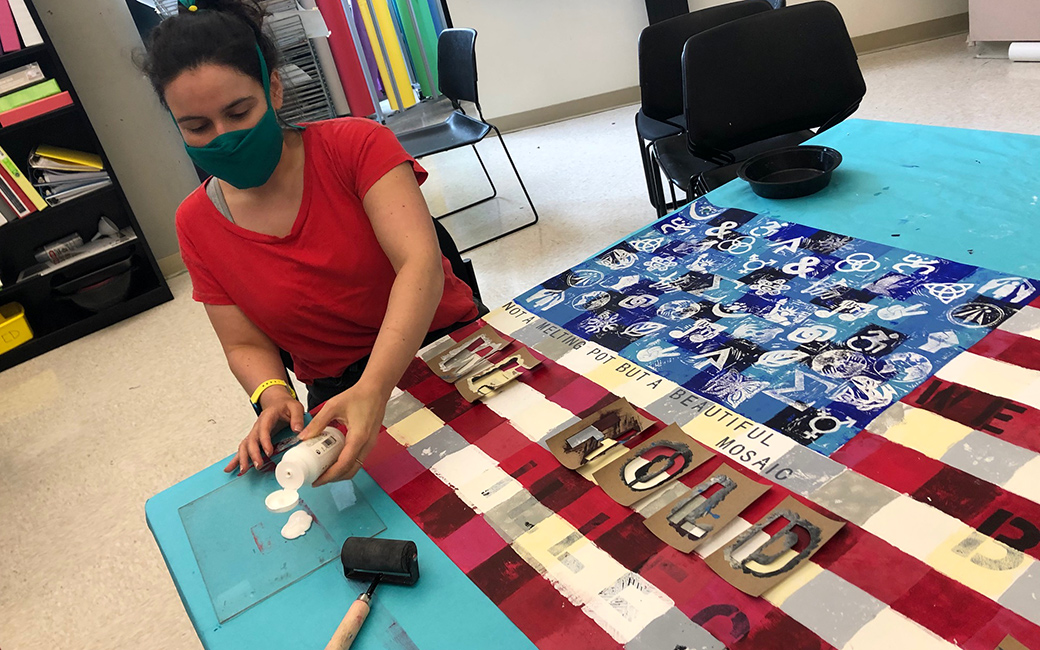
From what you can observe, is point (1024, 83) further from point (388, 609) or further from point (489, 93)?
point (388, 609)

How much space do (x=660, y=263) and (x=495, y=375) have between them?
0.41 metres

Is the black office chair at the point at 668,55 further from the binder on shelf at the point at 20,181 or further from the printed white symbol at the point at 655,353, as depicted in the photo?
the binder on shelf at the point at 20,181

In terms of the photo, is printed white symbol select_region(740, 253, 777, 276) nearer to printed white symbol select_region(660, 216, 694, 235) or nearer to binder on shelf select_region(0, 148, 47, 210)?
printed white symbol select_region(660, 216, 694, 235)

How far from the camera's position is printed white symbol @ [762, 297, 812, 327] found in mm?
1128

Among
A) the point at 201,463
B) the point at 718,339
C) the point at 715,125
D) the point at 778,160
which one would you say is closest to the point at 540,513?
the point at 718,339

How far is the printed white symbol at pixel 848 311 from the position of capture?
1.10 m

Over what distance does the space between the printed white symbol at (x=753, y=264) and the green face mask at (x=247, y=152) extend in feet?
2.59

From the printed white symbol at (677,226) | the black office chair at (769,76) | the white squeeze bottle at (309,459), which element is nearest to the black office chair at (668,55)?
the black office chair at (769,76)

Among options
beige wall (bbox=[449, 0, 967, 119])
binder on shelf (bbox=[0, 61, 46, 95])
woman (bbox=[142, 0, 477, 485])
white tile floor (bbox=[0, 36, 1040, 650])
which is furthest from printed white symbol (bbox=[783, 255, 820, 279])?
beige wall (bbox=[449, 0, 967, 119])

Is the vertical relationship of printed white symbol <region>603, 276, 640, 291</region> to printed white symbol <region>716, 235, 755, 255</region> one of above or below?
above

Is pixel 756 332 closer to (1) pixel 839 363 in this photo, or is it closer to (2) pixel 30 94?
(1) pixel 839 363

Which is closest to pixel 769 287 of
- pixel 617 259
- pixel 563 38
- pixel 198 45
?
pixel 617 259

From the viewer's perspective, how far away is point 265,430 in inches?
43.7

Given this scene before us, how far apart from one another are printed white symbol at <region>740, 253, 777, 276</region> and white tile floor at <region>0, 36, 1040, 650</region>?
1.42m
